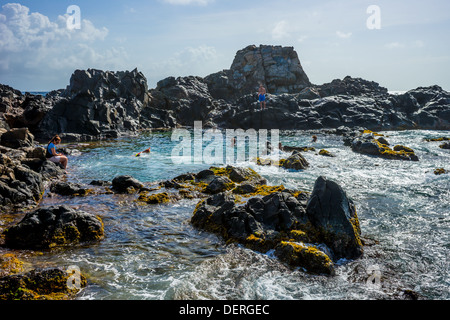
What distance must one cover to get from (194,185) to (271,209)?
8.35 meters

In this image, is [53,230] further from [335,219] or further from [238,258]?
[335,219]

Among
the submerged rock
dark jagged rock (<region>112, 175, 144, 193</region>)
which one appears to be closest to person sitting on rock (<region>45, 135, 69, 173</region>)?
dark jagged rock (<region>112, 175, 144, 193</region>)

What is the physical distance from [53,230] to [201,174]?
11650 mm

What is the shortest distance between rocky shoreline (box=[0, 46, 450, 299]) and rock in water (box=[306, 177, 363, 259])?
0.13ft

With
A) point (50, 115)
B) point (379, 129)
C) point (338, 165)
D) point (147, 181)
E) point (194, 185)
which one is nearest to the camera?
point (194, 185)

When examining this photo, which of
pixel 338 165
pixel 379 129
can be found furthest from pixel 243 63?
pixel 338 165

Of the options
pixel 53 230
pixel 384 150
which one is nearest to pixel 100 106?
pixel 384 150

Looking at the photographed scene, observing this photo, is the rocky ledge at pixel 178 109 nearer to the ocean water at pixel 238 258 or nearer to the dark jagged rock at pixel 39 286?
the ocean water at pixel 238 258

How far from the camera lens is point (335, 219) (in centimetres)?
1140

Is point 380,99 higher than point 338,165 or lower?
higher

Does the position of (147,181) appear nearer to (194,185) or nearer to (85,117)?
(194,185)

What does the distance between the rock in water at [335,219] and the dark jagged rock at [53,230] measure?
28.1 feet
